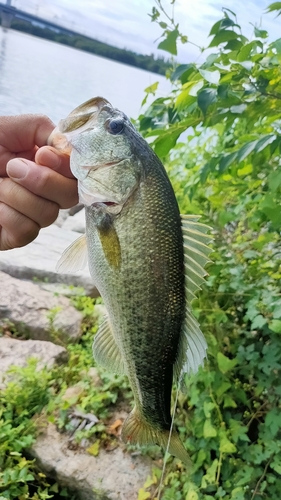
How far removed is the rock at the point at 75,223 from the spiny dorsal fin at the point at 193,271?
4.03 meters

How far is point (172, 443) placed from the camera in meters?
1.11

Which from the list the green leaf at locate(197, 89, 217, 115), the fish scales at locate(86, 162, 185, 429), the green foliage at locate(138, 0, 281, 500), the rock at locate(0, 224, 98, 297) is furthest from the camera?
the rock at locate(0, 224, 98, 297)

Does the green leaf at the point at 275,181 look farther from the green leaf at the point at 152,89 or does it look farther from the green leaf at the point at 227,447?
the green leaf at the point at 227,447

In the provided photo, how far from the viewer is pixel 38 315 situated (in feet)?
10.3

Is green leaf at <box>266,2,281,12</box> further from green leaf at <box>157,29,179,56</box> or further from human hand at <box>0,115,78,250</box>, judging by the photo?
human hand at <box>0,115,78,250</box>

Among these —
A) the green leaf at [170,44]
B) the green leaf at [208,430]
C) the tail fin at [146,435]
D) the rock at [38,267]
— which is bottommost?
the rock at [38,267]

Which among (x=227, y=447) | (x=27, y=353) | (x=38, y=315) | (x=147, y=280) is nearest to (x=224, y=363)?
(x=227, y=447)

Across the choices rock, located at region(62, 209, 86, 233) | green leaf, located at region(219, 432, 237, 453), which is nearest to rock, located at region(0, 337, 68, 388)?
green leaf, located at region(219, 432, 237, 453)

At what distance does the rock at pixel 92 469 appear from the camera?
6.82 feet

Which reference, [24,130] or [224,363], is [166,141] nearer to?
[24,130]

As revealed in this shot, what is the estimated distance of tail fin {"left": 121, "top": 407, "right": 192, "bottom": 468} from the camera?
44.0 inches

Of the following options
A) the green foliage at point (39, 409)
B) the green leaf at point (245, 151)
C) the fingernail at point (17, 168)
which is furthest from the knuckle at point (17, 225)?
the green foliage at point (39, 409)

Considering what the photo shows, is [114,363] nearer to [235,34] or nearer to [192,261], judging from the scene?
[192,261]

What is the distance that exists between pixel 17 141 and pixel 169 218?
1.80ft
